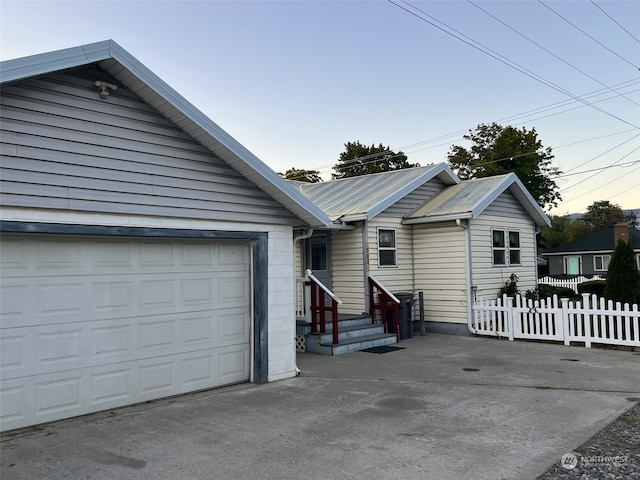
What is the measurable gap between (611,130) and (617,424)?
72.0 feet

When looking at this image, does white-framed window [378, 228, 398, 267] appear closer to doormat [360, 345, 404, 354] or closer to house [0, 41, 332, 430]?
doormat [360, 345, 404, 354]

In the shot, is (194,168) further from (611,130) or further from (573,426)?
(611,130)

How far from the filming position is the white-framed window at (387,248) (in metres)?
13.0

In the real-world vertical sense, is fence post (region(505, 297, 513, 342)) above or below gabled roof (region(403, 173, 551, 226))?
below

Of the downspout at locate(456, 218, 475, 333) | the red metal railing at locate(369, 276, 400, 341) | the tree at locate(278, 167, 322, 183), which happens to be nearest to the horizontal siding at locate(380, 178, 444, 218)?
the downspout at locate(456, 218, 475, 333)

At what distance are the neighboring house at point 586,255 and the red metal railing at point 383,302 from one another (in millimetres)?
26208

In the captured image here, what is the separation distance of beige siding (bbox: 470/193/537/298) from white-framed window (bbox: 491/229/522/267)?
14cm

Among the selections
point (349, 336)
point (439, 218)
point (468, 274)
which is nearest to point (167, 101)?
point (349, 336)

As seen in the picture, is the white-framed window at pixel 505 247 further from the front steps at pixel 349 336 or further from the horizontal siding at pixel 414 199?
the front steps at pixel 349 336

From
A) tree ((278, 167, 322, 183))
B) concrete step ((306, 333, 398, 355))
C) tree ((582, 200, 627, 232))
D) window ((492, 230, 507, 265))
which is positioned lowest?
concrete step ((306, 333, 398, 355))

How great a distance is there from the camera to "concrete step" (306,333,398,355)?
10344mm

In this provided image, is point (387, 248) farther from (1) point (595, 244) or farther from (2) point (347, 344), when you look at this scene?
(1) point (595, 244)

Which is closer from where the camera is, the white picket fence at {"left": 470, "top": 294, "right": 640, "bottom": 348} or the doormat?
the white picket fence at {"left": 470, "top": 294, "right": 640, "bottom": 348}

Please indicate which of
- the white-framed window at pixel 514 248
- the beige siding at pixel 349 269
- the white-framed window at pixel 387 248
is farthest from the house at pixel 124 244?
the white-framed window at pixel 514 248
